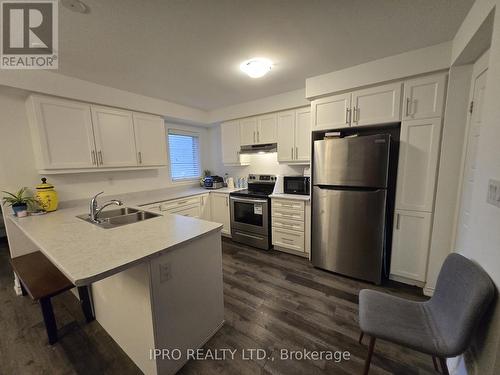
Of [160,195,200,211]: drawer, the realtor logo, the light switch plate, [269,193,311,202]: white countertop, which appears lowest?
[160,195,200,211]: drawer

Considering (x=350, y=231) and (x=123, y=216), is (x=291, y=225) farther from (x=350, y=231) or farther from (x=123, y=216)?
(x=123, y=216)

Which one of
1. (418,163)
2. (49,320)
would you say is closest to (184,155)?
(49,320)

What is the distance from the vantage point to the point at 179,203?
320cm

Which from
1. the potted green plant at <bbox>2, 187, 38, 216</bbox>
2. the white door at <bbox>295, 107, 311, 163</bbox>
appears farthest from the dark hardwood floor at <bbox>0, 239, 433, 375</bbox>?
the white door at <bbox>295, 107, 311, 163</bbox>

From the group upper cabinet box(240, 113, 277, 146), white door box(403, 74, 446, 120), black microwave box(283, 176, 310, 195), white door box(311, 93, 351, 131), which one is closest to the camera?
white door box(403, 74, 446, 120)

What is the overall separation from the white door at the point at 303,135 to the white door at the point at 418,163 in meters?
1.12

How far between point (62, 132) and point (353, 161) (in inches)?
131

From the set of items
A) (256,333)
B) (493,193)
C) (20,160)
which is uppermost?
(20,160)

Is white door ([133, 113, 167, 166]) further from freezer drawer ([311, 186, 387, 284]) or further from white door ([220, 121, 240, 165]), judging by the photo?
freezer drawer ([311, 186, 387, 284])

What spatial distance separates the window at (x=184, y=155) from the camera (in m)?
3.79

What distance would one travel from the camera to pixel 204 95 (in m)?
2.98

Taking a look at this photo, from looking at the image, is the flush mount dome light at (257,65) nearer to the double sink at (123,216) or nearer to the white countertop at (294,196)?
the white countertop at (294,196)

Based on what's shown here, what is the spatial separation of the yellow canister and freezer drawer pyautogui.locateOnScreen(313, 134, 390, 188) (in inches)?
123

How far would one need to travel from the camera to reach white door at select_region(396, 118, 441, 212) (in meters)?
1.88
